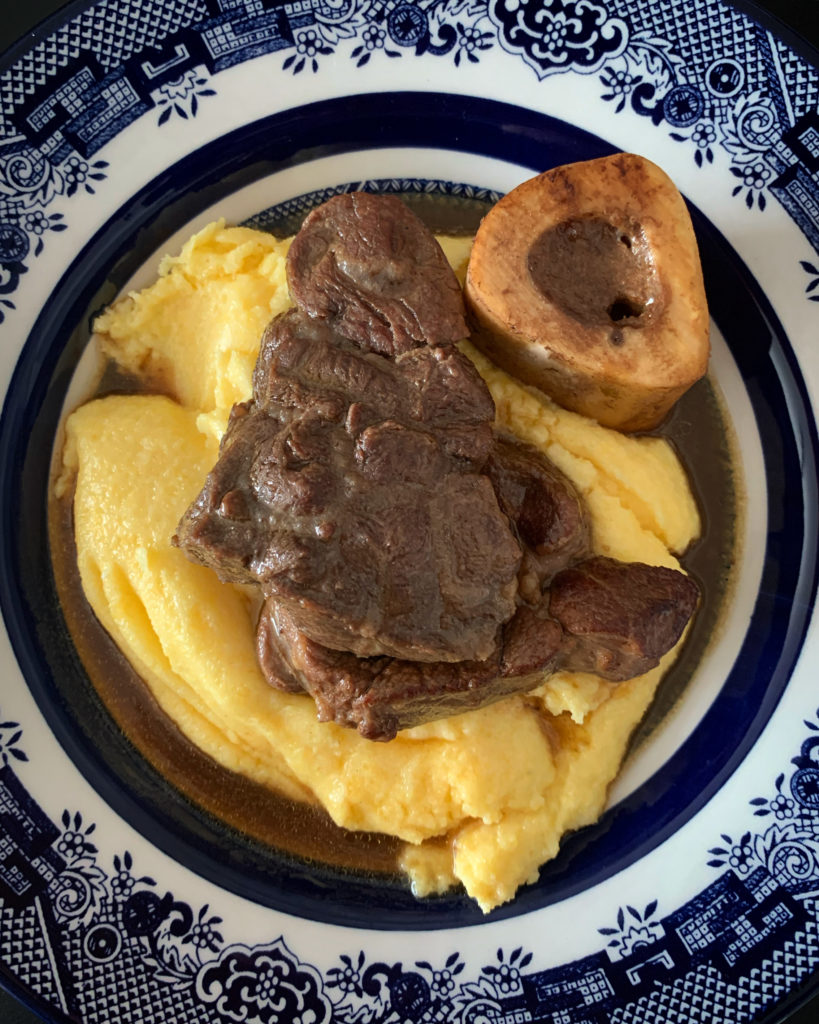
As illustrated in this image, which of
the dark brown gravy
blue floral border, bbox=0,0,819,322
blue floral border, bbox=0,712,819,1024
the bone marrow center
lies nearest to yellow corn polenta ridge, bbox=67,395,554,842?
the dark brown gravy

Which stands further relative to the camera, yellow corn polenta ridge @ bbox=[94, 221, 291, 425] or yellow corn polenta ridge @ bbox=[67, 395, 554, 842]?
yellow corn polenta ridge @ bbox=[94, 221, 291, 425]

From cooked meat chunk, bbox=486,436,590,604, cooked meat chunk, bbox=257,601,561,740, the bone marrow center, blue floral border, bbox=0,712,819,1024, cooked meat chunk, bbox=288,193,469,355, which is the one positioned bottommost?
blue floral border, bbox=0,712,819,1024

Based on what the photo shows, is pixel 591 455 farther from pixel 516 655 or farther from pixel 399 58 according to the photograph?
pixel 399 58

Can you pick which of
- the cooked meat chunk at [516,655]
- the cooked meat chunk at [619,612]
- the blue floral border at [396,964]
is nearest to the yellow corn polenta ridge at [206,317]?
the cooked meat chunk at [516,655]

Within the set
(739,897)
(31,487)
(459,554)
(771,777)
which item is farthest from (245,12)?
(739,897)

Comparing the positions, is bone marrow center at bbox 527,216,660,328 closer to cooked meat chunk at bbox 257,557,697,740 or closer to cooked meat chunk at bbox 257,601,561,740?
cooked meat chunk at bbox 257,557,697,740

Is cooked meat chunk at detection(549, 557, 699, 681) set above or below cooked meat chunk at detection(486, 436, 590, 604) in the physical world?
below

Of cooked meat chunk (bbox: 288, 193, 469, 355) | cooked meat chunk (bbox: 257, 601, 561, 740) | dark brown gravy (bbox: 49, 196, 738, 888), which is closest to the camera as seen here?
cooked meat chunk (bbox: 257, 601, 561, 740)

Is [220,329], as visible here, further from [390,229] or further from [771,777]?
[771,777]
